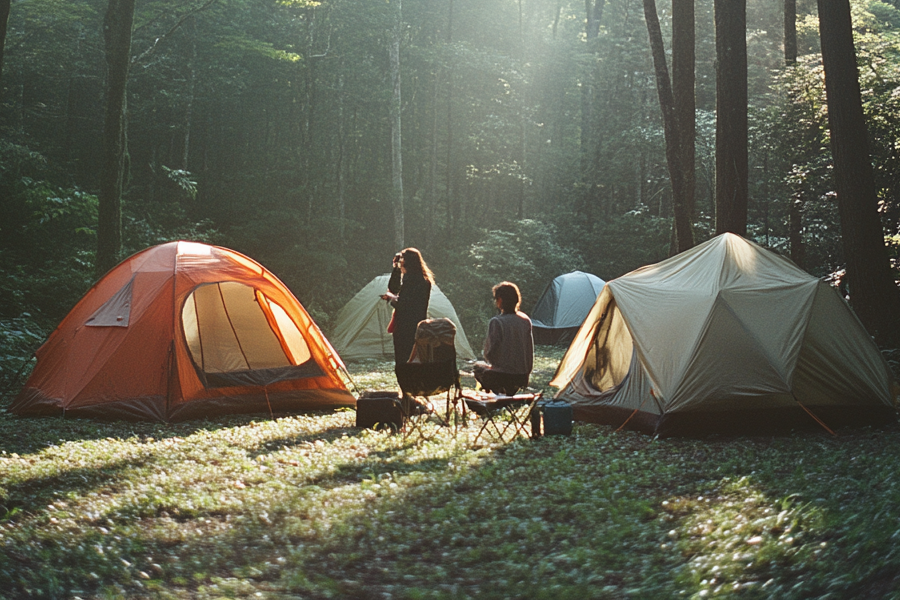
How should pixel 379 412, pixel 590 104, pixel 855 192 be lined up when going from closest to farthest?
pixel 379 412 < pixel 855 192 < pixel 590 104

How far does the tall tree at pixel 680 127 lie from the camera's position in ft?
44.2

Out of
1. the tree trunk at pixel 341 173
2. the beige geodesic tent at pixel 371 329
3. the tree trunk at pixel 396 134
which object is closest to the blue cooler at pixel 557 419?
the beige geodesic tent at pixel 371 329

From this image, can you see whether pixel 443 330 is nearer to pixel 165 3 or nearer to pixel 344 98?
pixel 165 3

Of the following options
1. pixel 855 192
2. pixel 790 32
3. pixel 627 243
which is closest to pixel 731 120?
pixel 855 192

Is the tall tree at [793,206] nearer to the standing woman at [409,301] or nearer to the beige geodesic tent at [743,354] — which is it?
the beige geodesic tent at [743,354]

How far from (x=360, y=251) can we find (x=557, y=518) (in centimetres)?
2478

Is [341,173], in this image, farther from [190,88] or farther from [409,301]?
[409,301]

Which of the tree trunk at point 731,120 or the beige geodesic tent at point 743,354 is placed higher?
the tree trunk at point 731,120

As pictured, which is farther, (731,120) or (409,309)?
(731,120)

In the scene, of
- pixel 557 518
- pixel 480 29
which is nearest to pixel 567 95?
pixel 480 29

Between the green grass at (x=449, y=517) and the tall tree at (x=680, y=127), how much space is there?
6528 millimetres

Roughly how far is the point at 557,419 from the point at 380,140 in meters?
26.8

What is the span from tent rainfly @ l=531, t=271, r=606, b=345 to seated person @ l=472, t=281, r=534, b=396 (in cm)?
1215

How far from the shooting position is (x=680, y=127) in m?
13.8
